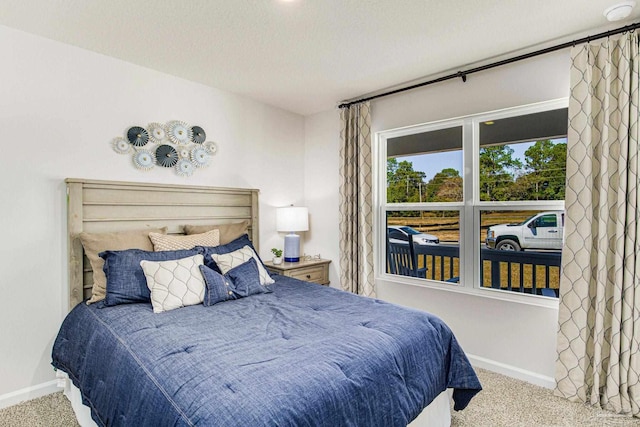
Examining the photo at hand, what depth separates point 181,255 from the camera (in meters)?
2.45

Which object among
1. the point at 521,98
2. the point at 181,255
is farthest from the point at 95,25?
the point at 521,98

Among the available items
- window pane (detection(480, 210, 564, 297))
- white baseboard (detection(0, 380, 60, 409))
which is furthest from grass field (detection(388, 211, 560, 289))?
white baseboard (detection(0, 380, 60, 409))

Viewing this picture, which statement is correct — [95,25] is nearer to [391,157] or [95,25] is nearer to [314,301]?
[314,301]

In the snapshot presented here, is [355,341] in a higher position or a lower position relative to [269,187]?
lower

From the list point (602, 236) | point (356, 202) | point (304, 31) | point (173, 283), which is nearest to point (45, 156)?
point (173, 283)

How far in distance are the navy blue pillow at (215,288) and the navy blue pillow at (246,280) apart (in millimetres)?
57

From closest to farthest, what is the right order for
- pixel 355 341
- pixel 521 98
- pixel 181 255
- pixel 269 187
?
pixel 355 341, pixel 181 255, pixel 521 98, pixel 269 187

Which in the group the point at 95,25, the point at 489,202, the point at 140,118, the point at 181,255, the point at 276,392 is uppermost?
the point at 95,25

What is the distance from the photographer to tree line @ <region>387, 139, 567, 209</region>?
102 inches

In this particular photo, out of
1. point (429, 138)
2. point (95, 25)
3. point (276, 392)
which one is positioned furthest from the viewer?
point (429, 138)

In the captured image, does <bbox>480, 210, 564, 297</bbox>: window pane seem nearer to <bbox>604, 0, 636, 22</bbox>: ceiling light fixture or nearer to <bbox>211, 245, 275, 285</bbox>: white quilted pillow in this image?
<bbox>604, 0, 636, 22</bbox>: ceiling light fixture

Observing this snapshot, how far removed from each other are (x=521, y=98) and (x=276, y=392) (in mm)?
2638

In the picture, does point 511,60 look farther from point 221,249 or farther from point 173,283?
point 173,283

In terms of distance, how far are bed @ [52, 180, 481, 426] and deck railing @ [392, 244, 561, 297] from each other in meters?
1.15
